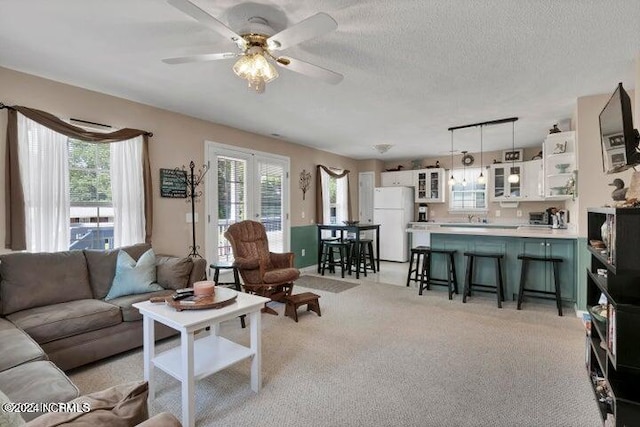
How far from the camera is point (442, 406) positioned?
2092 millimetres

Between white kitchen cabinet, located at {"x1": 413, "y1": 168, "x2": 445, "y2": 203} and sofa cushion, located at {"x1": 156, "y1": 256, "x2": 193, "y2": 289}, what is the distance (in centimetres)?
578

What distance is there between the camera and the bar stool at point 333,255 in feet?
19.1

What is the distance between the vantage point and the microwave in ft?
20.0

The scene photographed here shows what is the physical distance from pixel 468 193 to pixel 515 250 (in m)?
3.16

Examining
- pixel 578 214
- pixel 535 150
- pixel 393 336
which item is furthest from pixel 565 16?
pixel 535 150

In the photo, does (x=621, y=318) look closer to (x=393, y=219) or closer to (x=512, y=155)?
(x=512, y=155)

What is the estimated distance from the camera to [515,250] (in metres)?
4.36

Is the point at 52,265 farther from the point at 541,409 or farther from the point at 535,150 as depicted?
the point at 535,150

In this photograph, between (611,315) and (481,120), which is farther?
(481,120)

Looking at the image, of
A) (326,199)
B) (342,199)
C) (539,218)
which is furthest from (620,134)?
(342,199)

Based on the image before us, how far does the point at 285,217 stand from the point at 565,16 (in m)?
4.59

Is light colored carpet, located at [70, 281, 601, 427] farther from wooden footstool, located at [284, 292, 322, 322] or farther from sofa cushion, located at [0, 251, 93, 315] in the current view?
sofa cushion, located at [0, 251, 93, 315]

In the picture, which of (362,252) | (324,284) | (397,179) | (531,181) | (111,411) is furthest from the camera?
(397,179)

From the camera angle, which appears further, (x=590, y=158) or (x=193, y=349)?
(x=590, y=158)
